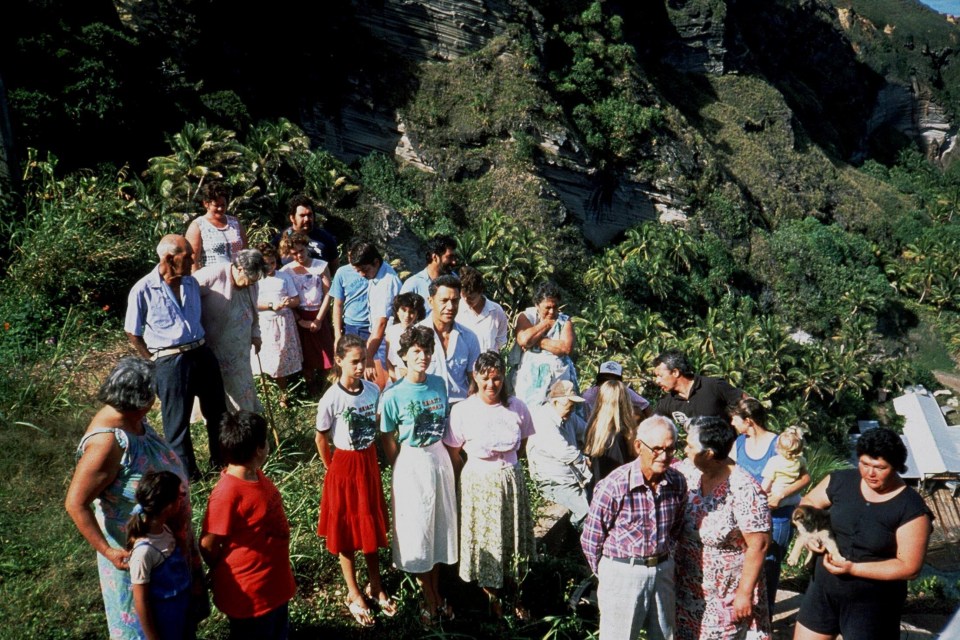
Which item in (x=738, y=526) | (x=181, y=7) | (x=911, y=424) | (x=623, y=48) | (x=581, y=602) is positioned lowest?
(x=911, y=424)

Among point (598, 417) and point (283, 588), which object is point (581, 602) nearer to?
point (598, 417)

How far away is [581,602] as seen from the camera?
5.05 m

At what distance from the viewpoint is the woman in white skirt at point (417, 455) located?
445 cm

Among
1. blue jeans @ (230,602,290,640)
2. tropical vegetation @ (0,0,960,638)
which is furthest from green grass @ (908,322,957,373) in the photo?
blue jeans @ (230,602,290,640)

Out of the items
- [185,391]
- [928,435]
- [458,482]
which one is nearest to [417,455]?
[458,482]

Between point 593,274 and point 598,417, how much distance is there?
23.2 metres

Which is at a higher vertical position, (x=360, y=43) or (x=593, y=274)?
(x=360, y=43)

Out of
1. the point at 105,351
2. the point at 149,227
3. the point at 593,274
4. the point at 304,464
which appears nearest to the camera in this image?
the point at 304,464

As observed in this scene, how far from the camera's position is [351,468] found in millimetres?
4449

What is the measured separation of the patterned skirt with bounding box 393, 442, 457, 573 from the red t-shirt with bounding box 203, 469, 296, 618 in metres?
0.93

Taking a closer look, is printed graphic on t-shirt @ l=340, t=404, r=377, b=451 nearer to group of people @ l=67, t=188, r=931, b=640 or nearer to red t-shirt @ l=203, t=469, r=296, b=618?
group of people @ l=67, t=188, r=931, b=640

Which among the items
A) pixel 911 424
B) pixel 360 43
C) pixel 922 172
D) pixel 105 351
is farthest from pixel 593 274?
pixel 922 172

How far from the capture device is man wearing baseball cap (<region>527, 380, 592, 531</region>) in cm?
528

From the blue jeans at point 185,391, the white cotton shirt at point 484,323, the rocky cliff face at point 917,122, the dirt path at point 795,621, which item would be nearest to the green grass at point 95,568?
the blue jeans at point 185,391
